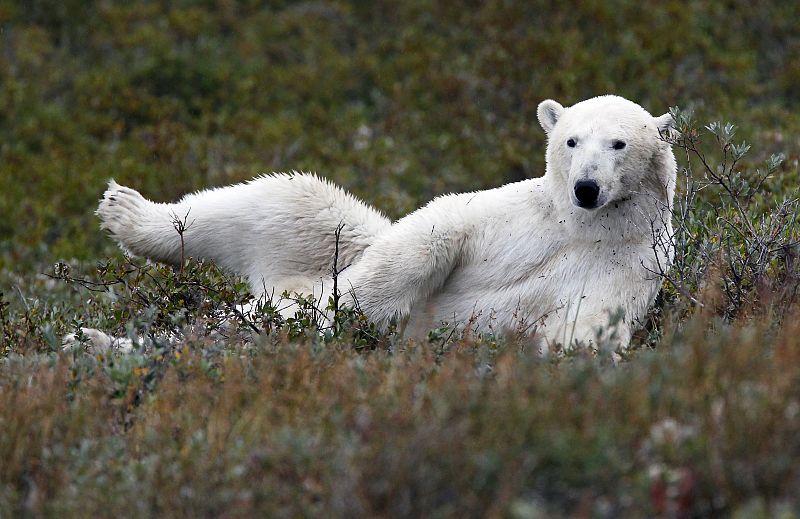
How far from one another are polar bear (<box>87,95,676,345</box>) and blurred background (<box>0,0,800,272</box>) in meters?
4.15

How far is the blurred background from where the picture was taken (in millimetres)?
10867

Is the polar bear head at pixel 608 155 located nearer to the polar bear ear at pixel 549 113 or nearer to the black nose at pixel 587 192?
the black nose at pixel 587 192

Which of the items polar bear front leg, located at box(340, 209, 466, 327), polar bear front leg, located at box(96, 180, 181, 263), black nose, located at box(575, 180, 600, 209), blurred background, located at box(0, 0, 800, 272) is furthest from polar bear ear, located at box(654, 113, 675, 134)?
blurred background, located at box(0, 0, 800, 272)

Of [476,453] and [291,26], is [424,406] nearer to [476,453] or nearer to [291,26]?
[476,453]

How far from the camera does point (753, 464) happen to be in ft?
9.42

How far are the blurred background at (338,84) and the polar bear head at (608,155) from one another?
4.81m

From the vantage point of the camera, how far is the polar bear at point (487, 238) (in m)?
4.88

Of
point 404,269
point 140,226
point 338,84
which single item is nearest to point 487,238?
point 404,269

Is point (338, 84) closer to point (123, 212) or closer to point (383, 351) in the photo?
point (123, 212)

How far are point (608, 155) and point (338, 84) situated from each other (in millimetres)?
8224

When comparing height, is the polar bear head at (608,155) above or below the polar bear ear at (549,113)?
below

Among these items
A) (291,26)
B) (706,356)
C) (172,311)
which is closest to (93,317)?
(172,311)

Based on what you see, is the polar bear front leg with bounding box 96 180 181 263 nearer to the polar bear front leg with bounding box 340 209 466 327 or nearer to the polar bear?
the polar bear

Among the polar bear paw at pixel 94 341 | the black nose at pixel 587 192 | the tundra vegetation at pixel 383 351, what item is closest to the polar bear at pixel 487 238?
the black nose at pixel 587 192
